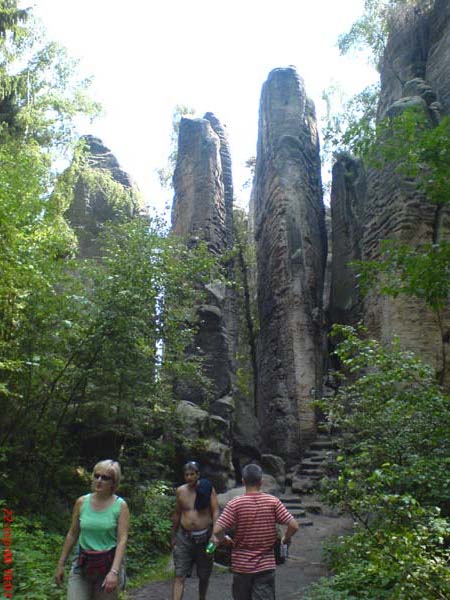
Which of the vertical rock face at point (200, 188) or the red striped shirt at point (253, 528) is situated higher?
the vertical rock face at point (200, 188)

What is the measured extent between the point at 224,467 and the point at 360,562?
564 cm

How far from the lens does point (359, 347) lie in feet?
22.1

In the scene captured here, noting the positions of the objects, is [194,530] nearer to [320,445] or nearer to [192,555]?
[192,555]

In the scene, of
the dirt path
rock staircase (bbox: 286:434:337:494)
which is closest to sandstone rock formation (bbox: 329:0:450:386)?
rock staircase (bbox: 286:434:337:494)

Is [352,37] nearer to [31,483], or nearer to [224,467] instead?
[224,467]

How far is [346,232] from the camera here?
1566 centimetres

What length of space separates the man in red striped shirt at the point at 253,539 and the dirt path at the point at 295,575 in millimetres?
2393

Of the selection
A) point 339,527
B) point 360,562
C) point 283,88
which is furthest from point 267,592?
point 283,88

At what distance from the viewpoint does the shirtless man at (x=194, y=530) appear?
15.0 feet

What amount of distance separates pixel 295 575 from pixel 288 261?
9691mm

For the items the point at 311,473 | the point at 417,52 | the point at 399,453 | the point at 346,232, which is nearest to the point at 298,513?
the point at 311,473

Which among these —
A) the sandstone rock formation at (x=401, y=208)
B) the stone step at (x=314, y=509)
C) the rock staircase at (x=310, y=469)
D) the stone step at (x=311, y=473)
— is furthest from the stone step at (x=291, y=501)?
the sandstone rock formation at (x=401, y=208)

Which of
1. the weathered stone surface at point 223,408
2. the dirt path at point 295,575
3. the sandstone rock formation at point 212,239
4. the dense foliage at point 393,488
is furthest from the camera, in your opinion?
the weathered stone surface at point 223,408

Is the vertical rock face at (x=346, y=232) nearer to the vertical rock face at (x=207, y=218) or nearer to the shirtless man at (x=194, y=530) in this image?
the vertical rock face at (x=207, y=218)
